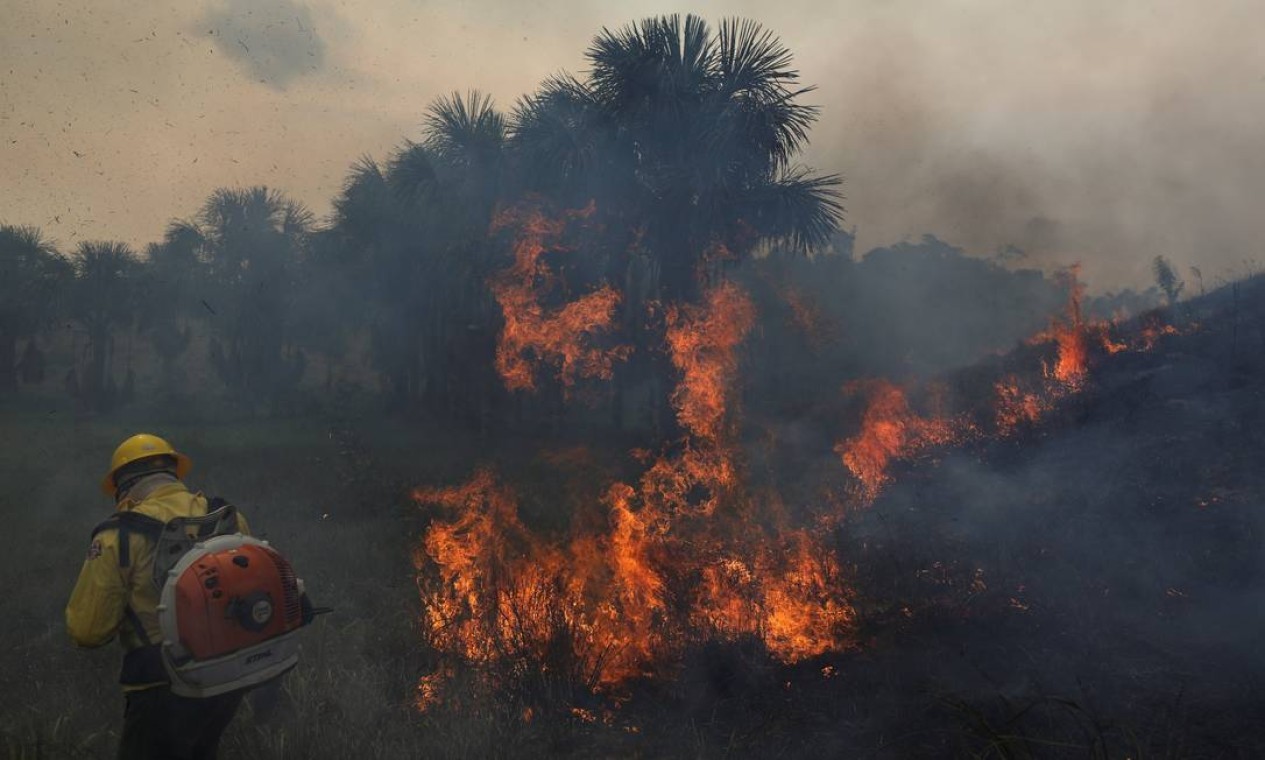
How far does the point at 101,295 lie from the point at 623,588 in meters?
44.9

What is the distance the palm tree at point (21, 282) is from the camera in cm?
3953

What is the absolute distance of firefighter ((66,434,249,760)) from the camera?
3100 mm

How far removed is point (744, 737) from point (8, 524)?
12.0 meters

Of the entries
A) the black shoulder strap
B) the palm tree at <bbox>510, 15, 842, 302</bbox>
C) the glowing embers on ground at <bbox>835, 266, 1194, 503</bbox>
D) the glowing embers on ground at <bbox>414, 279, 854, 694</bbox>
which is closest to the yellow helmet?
the black shoulder strap

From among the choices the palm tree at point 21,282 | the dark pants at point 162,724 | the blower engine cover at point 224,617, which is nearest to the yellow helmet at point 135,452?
the blower engine cover at point 224,617

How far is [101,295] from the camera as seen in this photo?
4000 cm

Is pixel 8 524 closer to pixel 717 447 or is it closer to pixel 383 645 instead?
pixel 383 645

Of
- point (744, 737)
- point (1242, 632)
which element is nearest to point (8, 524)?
point (744, 737)

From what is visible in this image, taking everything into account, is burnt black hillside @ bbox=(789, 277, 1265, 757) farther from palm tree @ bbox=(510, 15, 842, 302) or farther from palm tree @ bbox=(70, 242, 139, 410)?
palm tree @ bbox=(70, 242, 139, 410)

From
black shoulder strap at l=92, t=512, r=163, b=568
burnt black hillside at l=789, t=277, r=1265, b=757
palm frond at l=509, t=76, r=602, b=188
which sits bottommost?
burnt black hillside at l=789, t=277, r=1265, b=757

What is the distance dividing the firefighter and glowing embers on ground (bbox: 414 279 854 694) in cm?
251

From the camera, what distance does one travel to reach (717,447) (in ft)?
43.5

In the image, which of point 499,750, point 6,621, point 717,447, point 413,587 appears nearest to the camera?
point 499,750

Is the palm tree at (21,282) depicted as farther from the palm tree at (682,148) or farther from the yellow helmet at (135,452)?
the yellow helmet at (135,452)
